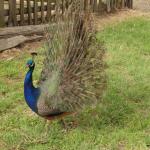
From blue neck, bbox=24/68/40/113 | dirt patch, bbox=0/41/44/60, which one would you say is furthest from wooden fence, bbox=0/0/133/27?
blue neck, bbox=24/68/40/113

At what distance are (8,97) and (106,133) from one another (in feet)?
5.71

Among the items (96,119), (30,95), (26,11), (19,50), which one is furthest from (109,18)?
(30,95)

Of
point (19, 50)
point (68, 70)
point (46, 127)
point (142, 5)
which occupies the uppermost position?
point (142, 5)

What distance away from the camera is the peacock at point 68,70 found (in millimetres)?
4902

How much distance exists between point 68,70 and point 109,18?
6.73m

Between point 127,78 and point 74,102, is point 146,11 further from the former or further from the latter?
point 74,102

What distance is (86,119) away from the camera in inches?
220

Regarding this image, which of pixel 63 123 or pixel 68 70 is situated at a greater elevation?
pixel 68 70

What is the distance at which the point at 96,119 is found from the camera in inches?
218

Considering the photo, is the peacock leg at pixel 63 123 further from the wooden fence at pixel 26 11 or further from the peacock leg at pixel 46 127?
the wooden fence at pixel 26 11

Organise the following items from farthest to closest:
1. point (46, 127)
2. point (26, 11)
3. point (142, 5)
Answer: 1. point (142, 5)
2. point (26, 11)
3. point (46, 127)

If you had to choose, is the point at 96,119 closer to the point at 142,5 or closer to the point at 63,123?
the point at 63,123

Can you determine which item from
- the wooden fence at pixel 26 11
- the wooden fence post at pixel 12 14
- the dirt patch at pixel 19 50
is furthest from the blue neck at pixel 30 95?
the wooden fence post at pixel 12 14

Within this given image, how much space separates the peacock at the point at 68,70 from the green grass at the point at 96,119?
32 centimetres
